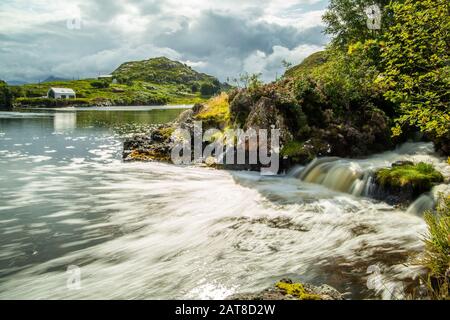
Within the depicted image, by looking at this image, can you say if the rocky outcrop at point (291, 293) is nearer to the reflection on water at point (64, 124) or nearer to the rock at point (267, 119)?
the rock at point (267, 119)

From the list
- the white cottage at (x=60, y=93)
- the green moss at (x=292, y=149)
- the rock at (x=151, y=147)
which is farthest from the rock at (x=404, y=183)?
the white cottage at (x=60, y=93)

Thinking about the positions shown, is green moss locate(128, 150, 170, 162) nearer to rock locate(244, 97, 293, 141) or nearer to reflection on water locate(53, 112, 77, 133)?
rock locate(244, 97, 293, 141)

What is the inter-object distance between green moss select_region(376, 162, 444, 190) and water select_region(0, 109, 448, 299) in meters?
1.42

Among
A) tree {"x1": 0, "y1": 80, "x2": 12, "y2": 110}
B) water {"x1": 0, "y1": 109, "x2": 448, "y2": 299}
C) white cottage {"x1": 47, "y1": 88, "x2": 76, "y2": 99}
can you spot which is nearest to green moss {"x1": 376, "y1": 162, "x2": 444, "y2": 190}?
water {"x1": 0, "y1": 109, "x2": 448, "y2": 299}

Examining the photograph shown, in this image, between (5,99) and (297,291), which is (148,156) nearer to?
(297,291)

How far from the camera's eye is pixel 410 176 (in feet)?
52.5

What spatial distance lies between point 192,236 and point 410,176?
10531mm

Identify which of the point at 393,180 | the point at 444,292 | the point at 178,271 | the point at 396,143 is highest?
the point at 396,143

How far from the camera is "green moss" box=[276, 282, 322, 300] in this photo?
6.52 m

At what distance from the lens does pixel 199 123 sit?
31.7m

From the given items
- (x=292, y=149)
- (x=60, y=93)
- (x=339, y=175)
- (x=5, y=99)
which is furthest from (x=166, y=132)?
(x=60, y=93)
